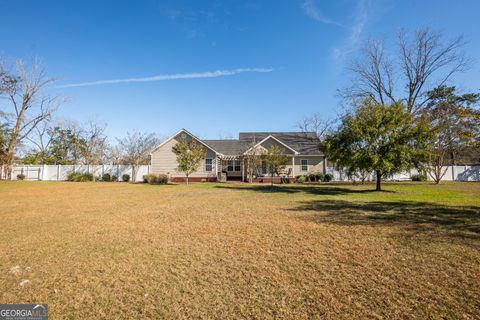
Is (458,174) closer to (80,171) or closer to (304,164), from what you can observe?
(304,164)

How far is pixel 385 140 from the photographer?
14344 millimetres

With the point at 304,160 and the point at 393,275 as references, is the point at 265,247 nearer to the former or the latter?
the point at 393,275

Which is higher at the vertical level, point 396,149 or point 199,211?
point 396,149

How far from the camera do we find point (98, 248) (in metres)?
4.90

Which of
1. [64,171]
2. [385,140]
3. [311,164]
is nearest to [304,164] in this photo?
[311,164]

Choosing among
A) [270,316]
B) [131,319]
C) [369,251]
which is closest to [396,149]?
[369,251]

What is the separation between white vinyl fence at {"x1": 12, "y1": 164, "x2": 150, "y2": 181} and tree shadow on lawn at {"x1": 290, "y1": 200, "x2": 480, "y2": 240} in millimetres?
24910

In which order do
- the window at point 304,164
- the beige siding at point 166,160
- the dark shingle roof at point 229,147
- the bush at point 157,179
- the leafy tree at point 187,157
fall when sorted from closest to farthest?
the leafy tree at point 187,157
the bush at point 157,179
the beige siding at point 166,160
the window at point 304,164
the dark shingle roof at point 229,147

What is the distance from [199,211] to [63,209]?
547 centimetres

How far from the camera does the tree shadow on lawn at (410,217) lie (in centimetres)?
609

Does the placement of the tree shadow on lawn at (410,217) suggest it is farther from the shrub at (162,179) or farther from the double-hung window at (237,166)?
the double-hung window at (237,166)

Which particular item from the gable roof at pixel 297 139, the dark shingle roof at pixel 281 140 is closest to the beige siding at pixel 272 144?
the gable roof at pixel 297 139

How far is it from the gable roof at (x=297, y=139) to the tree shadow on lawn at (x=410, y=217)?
720 inches

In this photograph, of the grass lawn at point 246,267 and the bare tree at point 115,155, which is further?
the bare tree at point 115,155
